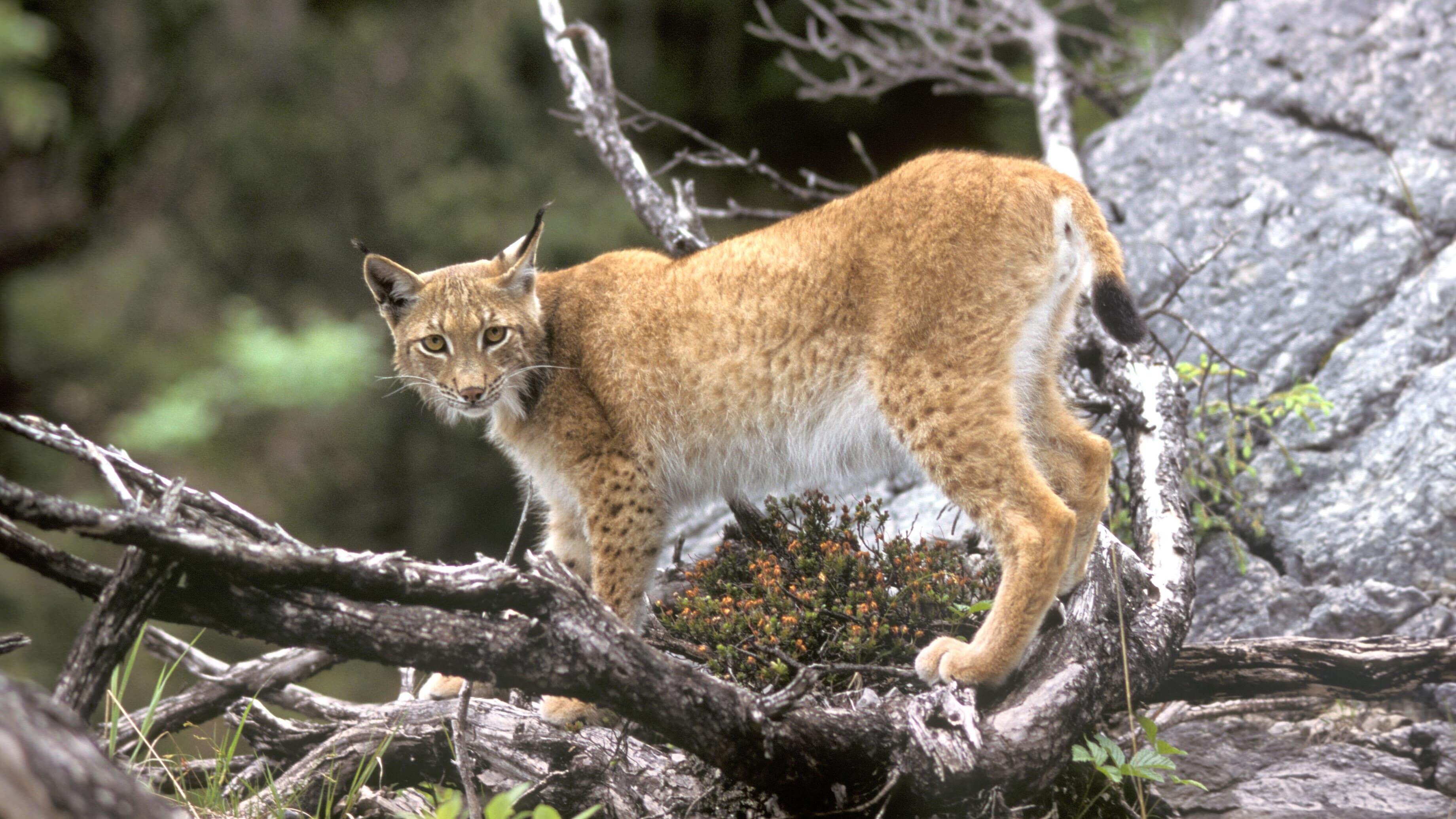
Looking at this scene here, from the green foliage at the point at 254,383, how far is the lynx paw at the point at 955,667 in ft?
14.9

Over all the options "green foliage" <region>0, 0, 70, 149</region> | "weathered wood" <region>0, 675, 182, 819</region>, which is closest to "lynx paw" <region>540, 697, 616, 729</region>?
"weathered wood" <region>0, 675, 182, 819</region>

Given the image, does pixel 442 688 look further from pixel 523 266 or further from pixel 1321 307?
pixel 1321 307

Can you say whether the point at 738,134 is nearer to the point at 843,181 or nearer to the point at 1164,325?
the point at 843,181

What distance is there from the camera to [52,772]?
57.4 inches

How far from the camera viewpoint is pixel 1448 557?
407 centimetres

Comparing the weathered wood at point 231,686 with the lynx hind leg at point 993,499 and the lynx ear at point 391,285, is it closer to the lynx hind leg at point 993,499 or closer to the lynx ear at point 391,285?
the lynx ear at point 391,285

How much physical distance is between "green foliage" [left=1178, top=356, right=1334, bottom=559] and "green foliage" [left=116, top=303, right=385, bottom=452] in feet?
15.6

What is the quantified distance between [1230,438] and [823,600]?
7.02 ft

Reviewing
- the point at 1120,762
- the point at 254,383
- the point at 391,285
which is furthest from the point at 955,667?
the point at 254,383

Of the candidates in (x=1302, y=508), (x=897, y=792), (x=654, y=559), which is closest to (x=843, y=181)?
(x=1302, y=508)

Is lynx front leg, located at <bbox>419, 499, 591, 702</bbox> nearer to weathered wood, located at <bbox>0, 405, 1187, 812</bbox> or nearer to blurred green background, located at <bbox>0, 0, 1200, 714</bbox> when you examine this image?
weathered wood, located at <bbox>0, 405, 1187, 812</bbox>

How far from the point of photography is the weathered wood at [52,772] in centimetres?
142

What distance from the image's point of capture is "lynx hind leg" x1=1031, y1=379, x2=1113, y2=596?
3.61 meters

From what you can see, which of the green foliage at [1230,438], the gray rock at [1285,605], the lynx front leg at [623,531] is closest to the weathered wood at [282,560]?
the lynx front leg at [623,531]
